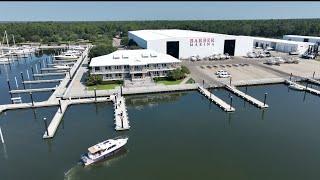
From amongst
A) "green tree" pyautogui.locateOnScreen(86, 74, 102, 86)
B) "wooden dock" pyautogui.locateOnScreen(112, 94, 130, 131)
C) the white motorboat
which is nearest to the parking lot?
"wooden dock" pyautogui.locateOnScreen(112, 94, 130, 131)

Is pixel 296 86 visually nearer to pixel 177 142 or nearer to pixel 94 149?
pixel 177 142

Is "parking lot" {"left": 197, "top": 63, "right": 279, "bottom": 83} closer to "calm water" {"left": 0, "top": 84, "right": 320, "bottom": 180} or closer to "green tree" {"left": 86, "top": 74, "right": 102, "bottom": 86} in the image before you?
"calm water" {"left": 0, "top": 84, "right": 320, "bottom": 180}

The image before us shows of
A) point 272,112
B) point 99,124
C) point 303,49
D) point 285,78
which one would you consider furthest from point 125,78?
point 303,49

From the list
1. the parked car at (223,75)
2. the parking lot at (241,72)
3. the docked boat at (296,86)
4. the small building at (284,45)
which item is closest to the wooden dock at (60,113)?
the parked car at (223,75)

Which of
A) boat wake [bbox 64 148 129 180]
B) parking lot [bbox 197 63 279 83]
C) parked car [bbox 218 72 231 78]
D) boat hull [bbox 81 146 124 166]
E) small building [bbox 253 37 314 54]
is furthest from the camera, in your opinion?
small building [bbox 253 37 314 54]

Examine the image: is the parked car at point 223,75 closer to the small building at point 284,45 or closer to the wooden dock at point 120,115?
the wooden dock at point 120,115

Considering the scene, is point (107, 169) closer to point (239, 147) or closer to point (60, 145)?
point (60, 145)
